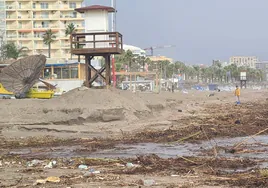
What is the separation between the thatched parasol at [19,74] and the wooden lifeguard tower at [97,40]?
3.07 meters

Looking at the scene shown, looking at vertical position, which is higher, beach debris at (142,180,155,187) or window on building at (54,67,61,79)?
window on building at (54,67,61,79)

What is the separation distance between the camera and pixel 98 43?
31.5m

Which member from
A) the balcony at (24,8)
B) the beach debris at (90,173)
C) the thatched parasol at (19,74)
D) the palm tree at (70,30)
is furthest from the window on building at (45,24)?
the beach debris at (90,173)

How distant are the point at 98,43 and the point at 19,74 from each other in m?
5.76

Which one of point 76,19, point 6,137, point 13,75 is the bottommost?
point 6,137

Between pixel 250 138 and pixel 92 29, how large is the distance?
53.8 feet

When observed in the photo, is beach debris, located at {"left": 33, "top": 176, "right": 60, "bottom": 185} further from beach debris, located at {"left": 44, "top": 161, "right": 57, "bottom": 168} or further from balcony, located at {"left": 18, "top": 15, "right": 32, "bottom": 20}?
balcony, located at {"left": 18, "top": 15, "right": 32, "bottom": 20}

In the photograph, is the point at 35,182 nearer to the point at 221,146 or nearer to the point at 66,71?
the point at 221,146

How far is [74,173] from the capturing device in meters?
11.6

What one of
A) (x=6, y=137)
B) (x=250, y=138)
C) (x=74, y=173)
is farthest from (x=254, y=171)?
(x=6, y=137)

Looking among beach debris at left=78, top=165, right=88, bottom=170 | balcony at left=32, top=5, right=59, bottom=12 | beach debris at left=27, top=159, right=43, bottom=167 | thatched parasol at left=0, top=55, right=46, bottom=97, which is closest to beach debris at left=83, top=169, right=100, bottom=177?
beach debris at left=78, top=165, right=88, bottom=170

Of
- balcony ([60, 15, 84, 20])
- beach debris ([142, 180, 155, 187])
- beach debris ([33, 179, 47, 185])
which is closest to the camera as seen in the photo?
beach debris ([142, 180, 155, 187])

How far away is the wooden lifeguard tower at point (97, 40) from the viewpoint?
3106 centimetres

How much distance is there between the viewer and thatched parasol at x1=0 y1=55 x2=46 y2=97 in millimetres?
32853
